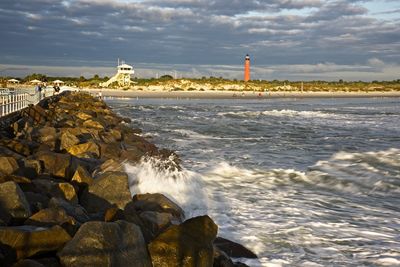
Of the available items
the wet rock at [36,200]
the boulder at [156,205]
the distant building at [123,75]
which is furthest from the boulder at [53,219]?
the distant building at [123,75]

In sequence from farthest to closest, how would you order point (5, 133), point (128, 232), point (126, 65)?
point (126, 65) → point (5, 133) → point (128, 232)

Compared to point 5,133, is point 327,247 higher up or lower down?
lower down

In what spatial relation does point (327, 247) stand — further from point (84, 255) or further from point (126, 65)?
point (126, 65)

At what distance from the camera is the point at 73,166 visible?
23.6ft

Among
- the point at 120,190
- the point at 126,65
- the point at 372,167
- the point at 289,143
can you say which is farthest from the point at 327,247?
the point at 126,65

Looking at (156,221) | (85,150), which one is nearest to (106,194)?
(156,221)

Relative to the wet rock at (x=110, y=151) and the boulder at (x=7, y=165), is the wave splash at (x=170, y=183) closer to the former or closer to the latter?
the wet rock at (x=110, y=151)

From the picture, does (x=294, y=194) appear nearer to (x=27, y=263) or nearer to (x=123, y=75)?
(x=27, y=263)

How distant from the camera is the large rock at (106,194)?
5.61 meters

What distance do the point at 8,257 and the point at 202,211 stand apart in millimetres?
4116

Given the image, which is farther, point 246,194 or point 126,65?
point 126,65

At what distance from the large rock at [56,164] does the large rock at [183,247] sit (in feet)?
10.7

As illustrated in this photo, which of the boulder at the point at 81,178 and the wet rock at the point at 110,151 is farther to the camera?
the wet rock at the point at 110,151

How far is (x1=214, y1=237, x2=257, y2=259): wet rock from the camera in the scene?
538 centimetres
